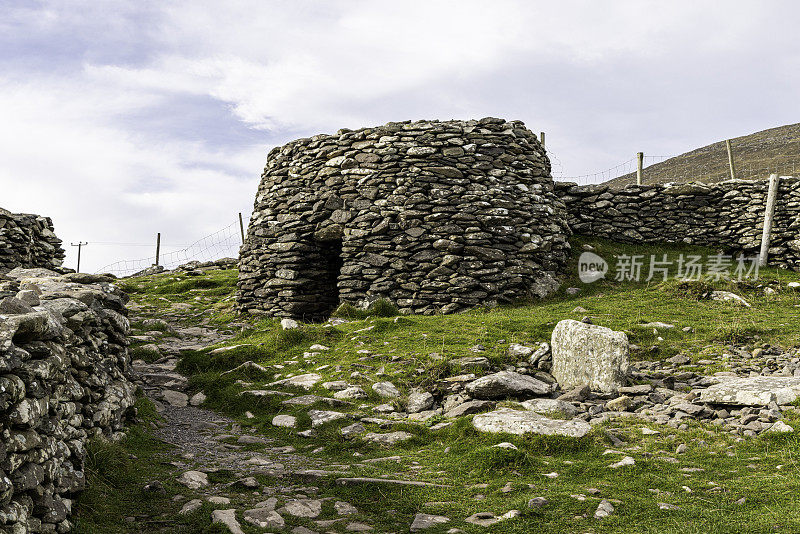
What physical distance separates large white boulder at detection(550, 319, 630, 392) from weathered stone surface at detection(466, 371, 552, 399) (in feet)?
2.53

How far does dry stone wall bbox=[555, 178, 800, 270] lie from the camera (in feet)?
58.4

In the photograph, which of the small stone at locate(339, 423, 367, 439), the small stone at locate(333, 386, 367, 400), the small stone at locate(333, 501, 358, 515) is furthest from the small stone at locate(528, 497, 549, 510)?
the small stone at locate(333, 386, 367, 400)

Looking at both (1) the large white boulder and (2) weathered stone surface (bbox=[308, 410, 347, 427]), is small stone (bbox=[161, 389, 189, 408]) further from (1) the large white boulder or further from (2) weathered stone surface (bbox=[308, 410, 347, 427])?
(1) the large white boulder

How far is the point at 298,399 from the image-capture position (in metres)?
8.71

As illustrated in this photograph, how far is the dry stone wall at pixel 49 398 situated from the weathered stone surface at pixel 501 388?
4.52 m

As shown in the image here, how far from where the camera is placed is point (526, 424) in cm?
668

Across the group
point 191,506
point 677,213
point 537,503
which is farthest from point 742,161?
point 191,506

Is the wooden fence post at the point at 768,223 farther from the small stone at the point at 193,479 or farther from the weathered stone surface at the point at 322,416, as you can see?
the small stone at the point at 193,479

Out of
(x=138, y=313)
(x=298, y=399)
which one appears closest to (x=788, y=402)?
(x=298, y=399)

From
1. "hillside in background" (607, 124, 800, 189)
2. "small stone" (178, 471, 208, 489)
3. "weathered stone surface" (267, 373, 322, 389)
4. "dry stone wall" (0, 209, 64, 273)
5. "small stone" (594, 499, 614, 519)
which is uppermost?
"hillside in background" (607, 124, 800, 189)

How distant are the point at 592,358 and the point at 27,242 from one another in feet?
47.2

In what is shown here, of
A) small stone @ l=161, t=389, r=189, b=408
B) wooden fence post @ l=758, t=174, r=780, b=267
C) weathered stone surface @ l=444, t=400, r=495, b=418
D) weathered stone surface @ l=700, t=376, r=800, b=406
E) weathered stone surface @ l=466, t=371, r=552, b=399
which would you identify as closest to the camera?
weathered stone surface @ l=700, t=376, r=800, b=406

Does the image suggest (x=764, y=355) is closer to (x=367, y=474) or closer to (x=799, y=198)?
(x=367, y=474)

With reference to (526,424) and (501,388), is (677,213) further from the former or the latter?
(526,424)
